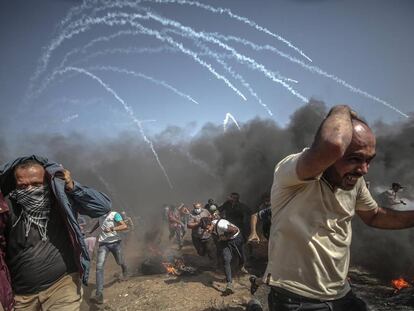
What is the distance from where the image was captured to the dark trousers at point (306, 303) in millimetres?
2020

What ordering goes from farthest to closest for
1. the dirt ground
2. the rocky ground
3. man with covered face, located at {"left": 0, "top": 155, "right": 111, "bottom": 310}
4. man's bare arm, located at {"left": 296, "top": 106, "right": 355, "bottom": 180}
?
the dirt ground < the rocky ground < man with covered face, located at {"left": 0, "top": 155, "right": 111, "bottom": 310} < man's bare arm, located at {"left": 296, "top": 106, "right": 355, "bottom": 180}

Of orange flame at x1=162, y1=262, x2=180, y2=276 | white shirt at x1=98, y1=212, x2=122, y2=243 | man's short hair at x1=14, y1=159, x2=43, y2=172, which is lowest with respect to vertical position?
orange flame at x1=162, y1=262, x2=180, y2=276

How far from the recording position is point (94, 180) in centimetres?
3462

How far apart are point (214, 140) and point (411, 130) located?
1573cm

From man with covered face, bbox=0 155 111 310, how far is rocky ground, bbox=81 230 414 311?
402cm

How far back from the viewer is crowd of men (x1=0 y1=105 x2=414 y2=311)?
1891 mm

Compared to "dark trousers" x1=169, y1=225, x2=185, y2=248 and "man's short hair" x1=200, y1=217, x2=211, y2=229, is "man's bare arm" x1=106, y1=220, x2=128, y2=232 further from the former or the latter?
"dark trousers" x1=169, y1=225, x2=185, y2=248

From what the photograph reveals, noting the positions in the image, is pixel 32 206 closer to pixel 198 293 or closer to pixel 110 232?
pixel 110 232

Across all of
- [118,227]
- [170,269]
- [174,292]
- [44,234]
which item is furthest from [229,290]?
[44,234]

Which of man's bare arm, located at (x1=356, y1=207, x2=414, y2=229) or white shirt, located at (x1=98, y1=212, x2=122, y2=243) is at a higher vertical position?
man's bare arm, located at (x1=356, y1=207, x2=414, y2=229)

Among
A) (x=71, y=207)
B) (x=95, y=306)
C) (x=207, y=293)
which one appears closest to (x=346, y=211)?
(x=71, y=207)

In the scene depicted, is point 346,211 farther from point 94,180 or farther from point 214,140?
point 94,180

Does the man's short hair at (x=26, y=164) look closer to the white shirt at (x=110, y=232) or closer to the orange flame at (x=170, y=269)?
the white shirt at (x=110, y=232)

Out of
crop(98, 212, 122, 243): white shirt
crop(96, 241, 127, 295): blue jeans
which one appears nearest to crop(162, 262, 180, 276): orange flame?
crop(96, 241, 127, 295): blue jeans
